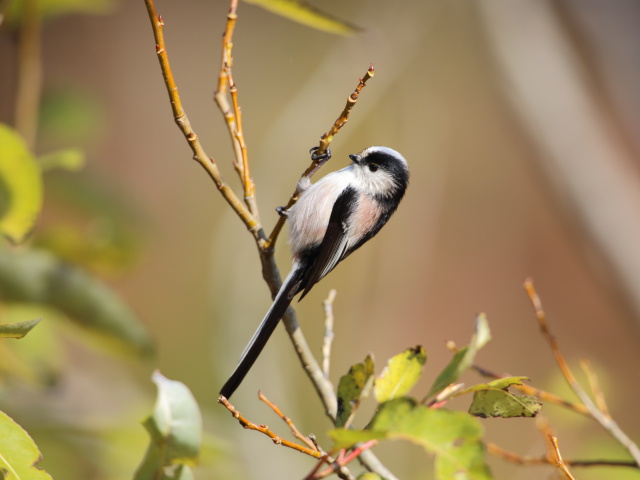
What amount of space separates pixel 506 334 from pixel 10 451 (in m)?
3.17

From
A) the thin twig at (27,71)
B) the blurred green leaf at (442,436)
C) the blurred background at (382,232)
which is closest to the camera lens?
the blurred green leaf at (442,436)

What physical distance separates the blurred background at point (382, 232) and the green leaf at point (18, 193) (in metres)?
0.32

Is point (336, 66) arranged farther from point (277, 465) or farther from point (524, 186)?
point (524, 186)

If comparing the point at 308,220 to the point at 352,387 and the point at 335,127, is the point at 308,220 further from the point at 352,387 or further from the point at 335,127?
the point at 352,387

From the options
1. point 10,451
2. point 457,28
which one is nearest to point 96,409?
point 10,451

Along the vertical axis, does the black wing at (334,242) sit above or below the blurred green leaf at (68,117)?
above

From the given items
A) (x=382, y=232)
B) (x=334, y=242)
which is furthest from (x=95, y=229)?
(x=382, y=232)

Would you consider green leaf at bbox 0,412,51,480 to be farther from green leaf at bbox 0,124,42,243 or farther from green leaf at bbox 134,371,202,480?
green leaf at bbox 0,124,42,243

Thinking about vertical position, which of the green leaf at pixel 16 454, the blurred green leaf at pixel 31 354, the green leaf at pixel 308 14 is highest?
the green leaf at pixel 308 14

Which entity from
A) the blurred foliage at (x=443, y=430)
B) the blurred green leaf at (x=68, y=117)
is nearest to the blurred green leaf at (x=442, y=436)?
the blurred foliage at (x=443, y=430)

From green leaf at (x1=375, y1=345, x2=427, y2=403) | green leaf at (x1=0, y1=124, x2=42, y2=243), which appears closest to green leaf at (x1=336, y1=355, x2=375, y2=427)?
green leaf at (x1=375, y1=345, x2=427, y2=403)

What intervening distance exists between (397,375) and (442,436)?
0.20 meters

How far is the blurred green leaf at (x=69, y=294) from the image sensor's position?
1203 mm

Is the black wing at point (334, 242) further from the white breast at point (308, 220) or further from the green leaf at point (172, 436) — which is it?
the green leaf at point (172, 436)
